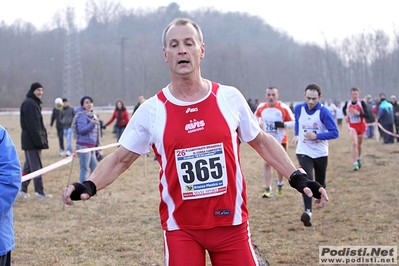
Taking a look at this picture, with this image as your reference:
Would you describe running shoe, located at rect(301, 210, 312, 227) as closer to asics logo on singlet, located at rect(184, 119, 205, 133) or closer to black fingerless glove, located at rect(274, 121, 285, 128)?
black fingerless glove, located at rect(274, 121, 285, 128)

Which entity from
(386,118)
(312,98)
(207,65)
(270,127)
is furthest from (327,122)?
(207,65)

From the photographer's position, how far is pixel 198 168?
129 inches

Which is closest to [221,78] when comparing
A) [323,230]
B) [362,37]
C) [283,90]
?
[283,90]

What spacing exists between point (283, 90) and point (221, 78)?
43.3 ft

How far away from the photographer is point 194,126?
3.26m

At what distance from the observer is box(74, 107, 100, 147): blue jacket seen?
1091cm

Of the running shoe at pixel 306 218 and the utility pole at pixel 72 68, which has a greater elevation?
the utility pole at pixel 72 68

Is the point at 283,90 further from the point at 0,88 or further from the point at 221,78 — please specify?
the point at 0,88

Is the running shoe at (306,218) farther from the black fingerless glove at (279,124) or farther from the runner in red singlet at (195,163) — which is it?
the runner in red singlet at (195,163)

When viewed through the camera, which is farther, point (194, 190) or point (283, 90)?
point (283, 90)

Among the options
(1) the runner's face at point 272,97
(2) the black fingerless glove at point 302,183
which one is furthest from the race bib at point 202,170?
(1) the runner's face at point 272,97

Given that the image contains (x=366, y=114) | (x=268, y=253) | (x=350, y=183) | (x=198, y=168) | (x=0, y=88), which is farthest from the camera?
(x=0, y=88)

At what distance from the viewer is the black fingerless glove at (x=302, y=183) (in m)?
3.28

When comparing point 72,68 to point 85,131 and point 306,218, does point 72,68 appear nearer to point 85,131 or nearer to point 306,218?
point 85,131
